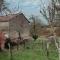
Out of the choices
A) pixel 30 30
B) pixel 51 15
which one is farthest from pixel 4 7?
pixel 51 15

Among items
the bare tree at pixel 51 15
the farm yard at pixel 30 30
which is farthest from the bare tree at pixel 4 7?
the bare tree at pixel 51 15

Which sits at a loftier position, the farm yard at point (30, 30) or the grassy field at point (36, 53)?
the farm yard at point (30, 30)

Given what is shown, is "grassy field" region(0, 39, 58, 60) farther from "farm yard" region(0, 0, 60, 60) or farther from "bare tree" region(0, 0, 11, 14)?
"bare tree" region(0, 0, 11, 14)

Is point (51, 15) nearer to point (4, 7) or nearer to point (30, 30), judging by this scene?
point (30, 30)

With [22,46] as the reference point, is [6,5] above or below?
above

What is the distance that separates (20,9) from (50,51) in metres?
0.60

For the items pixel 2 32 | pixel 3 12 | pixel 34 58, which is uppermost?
pixel 3 12

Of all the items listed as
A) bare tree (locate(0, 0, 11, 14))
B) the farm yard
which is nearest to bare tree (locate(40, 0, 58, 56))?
the farm yard

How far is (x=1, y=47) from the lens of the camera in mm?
2529

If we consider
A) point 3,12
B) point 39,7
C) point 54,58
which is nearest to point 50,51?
point 54,58

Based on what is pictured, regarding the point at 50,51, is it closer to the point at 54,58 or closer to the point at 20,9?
the point at 54,58

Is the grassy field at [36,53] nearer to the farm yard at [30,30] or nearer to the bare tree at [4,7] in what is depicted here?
the farm yard at [30,30]

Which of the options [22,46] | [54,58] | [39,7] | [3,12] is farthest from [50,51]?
[3,12]

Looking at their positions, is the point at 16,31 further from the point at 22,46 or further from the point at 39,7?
the point at 39,7
